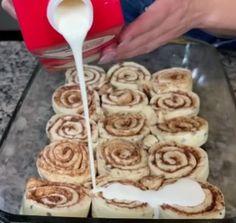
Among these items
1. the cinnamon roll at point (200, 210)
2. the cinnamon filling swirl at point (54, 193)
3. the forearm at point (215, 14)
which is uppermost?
the forearm at point (215, 14)

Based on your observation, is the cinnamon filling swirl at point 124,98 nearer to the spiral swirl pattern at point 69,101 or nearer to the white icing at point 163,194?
the spiral swirl pattern at point 69,101

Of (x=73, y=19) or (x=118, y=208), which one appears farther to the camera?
(x=118, y=208)

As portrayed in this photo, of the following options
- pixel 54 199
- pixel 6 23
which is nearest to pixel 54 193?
pixel 54 199

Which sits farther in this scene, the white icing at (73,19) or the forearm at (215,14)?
the forearm at (215,14)

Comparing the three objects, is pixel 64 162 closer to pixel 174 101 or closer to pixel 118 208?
pixel 118 208

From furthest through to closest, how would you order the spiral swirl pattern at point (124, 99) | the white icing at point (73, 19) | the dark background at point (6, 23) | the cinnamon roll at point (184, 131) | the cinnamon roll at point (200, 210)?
the dark background at point (6, 23)
the spiral swirl pattern at point (124, 99)
the cinnamon roll at point (184, 131)
the cinnamon roll at point (200, 210)
the white icing at point (73, 19)

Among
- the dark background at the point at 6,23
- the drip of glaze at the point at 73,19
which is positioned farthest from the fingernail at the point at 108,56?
the dark background at the point at 6,23
